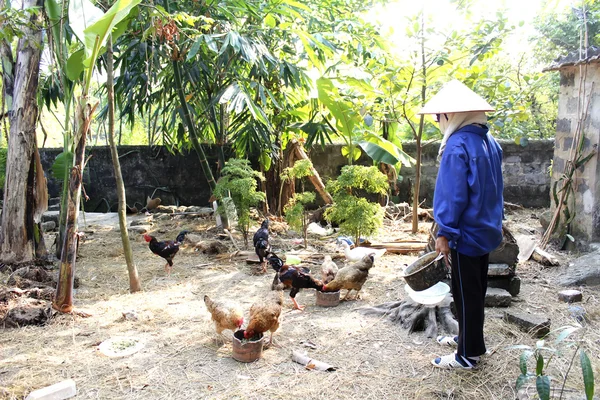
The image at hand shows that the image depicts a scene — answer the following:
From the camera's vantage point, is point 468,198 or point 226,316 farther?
point 226,316

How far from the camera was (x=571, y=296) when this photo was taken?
14.1 feet

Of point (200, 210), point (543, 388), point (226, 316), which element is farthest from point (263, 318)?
point (200, 210)

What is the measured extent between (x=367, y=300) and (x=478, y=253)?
6.27ft

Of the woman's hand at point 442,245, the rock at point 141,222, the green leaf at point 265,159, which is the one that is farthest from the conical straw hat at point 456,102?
the rock at point 141,222

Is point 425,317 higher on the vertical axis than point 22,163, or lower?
lower

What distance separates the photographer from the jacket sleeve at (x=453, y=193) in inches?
110

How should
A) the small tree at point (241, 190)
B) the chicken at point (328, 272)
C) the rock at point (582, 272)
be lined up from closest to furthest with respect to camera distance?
the chicken at point (328, 272)
the rock at point (582, 272)
the small tree at point (241, 190)

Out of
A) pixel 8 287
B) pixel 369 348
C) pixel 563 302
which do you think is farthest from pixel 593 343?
pixel 8 287

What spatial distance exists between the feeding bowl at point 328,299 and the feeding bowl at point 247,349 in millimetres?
1177

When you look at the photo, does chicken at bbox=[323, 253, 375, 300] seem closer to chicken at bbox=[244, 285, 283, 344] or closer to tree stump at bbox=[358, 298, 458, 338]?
tree stump at bbox=[358, 298, 458, 338]

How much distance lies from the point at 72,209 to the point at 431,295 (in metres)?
3.09

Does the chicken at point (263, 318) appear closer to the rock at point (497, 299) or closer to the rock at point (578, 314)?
the rock at point (497, 299)

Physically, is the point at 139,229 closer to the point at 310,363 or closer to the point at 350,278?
the point at 350,278

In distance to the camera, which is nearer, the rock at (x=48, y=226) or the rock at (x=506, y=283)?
the rock at (x=506, y=283)
